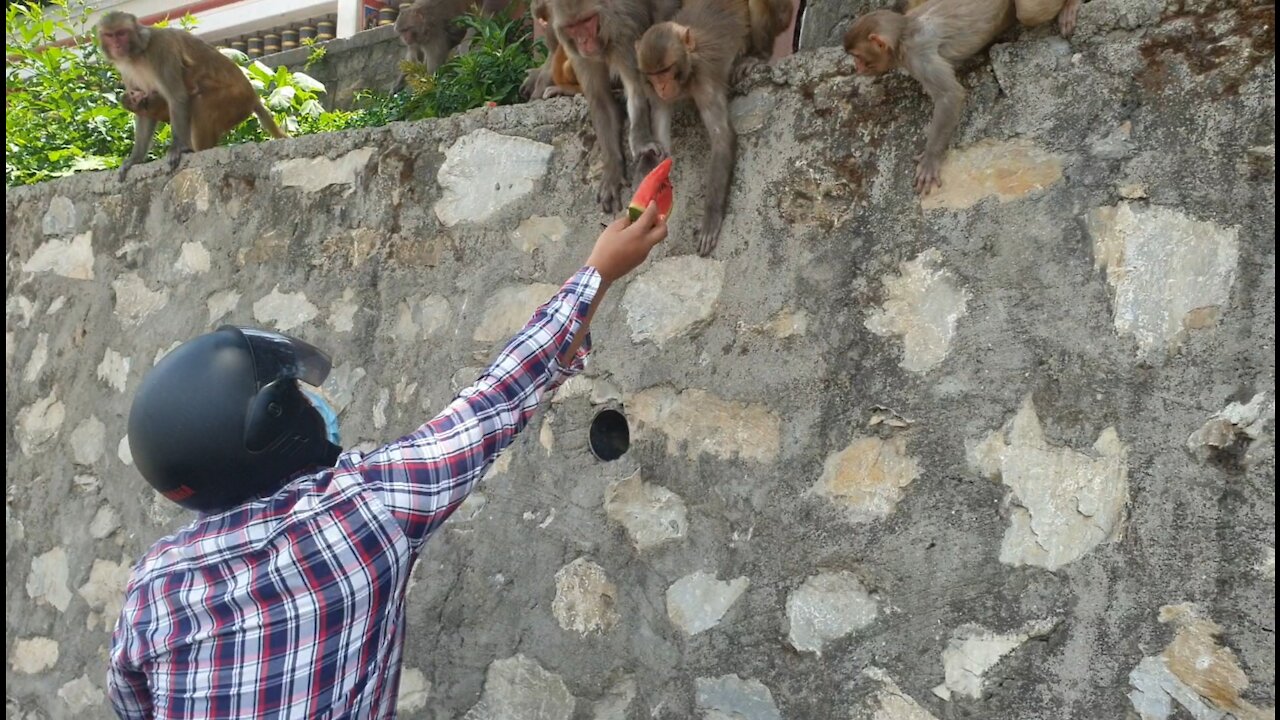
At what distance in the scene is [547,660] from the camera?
296 centimetres

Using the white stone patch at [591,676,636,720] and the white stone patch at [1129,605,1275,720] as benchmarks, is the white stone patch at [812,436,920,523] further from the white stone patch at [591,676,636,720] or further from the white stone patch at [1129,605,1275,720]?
the white stone patch at [591,676,636,720]

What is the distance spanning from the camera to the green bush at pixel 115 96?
4652 millimetres

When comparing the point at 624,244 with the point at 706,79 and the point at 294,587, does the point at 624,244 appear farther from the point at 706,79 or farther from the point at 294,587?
the point at 294,587

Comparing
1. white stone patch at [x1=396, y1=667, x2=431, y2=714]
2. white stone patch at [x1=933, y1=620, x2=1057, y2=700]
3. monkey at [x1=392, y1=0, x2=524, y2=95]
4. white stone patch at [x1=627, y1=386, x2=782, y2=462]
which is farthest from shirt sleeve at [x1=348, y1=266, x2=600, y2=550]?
monkey at [x1=392, y1=0, x2=524, y2=95]

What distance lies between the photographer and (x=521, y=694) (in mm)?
2986

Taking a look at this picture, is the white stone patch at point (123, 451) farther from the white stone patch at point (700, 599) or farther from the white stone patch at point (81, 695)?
the white stone patch at point (700, 599)

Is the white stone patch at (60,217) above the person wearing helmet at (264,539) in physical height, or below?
below

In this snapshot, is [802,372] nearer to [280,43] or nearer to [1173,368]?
[1173,368]

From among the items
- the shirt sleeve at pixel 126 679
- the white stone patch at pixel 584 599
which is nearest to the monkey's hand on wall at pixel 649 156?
the white stone patch at pixel 584 599

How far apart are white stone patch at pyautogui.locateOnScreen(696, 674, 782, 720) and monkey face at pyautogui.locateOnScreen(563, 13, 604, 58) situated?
1660mm

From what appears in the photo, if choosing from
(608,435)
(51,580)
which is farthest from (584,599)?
(51,580)

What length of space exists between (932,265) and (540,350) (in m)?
0.93

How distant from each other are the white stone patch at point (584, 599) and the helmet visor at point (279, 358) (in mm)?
1017

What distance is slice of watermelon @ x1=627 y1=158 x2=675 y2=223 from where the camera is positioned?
2389 mm
